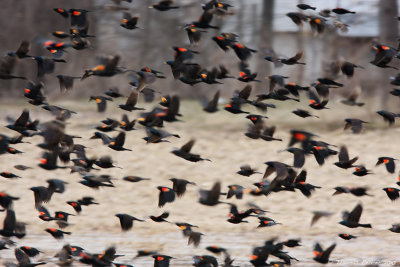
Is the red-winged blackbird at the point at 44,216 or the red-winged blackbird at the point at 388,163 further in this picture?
the red-winged blackbird at the point at 388,163

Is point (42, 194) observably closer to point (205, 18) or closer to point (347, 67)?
point (205, 18)

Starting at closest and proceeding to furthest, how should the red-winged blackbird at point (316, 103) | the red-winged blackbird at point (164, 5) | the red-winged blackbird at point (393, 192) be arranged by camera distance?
1. the red-winged blackbird at point (316, 103)
2. the red-winged blackbird at point (393, 192)
3. the red-winged blackbird at point (164, 5)

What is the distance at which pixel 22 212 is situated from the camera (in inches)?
442

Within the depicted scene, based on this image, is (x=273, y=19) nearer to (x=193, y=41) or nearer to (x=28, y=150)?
(x=28, y=150)

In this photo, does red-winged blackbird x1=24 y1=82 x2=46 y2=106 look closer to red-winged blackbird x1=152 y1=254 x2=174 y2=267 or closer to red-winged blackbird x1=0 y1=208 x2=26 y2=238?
red-winged blackbird x1=0 y1=208 x2=26 y2=238

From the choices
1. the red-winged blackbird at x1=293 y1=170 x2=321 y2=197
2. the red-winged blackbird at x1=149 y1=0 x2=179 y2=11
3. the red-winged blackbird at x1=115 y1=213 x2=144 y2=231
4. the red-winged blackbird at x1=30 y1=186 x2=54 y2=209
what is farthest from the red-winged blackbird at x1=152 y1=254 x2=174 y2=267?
the red-winged blackbird at x1=149 y1=0 x2=179 y2=11

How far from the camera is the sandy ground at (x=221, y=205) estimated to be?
9445mm

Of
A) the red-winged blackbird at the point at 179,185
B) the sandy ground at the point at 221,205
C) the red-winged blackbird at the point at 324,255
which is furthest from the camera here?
the sandy ground at the point at 221,205

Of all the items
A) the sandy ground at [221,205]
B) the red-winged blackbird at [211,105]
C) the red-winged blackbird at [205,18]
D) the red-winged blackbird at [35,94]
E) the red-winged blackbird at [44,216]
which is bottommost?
the sandy ground at [221,205]

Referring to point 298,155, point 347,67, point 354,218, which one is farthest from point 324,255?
point 347,67

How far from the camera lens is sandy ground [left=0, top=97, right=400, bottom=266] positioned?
31.0 feet

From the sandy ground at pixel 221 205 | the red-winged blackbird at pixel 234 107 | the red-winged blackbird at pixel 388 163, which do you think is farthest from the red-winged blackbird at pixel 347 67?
the sandy ground at pixel 221 205

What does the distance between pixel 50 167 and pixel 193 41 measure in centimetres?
207

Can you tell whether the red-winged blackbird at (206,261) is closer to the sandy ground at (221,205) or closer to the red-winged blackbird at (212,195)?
the red-winged blackbird at (212,195)
